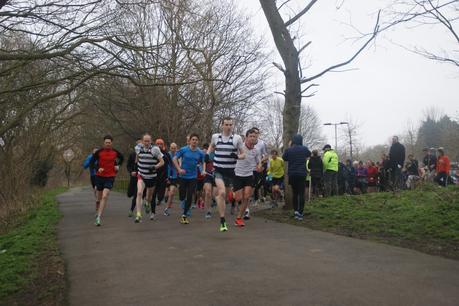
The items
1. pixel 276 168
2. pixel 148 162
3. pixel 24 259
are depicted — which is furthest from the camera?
pixel 276 168

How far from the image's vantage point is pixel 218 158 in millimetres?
9891

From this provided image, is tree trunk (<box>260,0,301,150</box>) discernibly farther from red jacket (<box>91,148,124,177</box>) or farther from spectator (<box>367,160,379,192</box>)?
spectator (<box>367,160,379,192</box>)

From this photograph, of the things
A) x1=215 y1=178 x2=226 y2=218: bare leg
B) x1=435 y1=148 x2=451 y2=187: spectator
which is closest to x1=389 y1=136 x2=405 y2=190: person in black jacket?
x1=435 y1=148 x2=451 y2=187: spectator

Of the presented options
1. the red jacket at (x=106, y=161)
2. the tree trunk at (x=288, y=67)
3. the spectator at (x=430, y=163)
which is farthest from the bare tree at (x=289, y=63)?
the spectator at (x=430, y=163)

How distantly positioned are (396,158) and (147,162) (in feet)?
34.2

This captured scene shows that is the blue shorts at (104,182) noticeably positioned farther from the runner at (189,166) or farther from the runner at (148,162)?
the runner at (189,166)

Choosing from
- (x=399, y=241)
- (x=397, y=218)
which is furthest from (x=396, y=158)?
(x=399, y=241)

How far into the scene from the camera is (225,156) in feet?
32.4

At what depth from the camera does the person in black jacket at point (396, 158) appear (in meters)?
18.3

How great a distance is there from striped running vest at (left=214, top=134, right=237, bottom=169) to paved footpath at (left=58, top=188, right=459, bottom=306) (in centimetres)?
145

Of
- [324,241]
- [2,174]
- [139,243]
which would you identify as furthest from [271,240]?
[2,174]

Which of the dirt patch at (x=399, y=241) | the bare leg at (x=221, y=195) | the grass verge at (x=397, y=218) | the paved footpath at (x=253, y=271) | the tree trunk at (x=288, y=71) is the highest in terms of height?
the tree trunk at (x=288, y=71)

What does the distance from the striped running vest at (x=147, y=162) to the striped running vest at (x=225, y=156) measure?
2.43 m

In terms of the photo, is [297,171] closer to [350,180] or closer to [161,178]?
[161,178]
